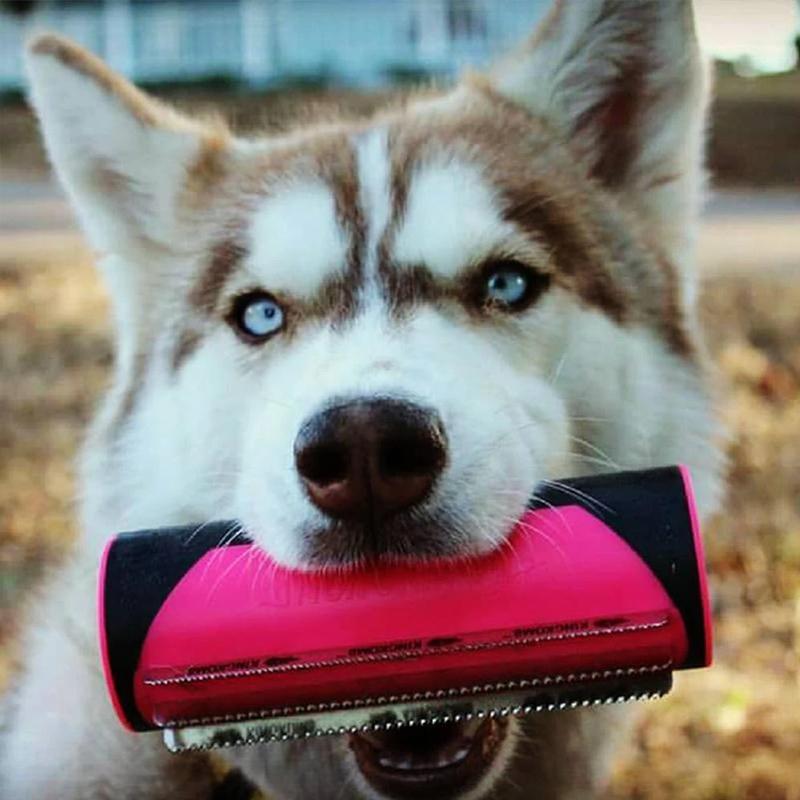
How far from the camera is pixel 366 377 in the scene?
2.09 m

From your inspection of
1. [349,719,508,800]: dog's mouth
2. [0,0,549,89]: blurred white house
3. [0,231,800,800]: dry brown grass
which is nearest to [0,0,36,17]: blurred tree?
[0,0,549,89]: blurred white house

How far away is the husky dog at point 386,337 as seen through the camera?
209 centimetres

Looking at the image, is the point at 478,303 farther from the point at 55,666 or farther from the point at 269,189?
the point at 55,666

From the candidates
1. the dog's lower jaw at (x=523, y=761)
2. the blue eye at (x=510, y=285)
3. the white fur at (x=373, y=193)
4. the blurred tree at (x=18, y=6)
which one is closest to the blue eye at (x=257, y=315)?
the white fur at (x=373, y=193)

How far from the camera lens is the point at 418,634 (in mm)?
1963

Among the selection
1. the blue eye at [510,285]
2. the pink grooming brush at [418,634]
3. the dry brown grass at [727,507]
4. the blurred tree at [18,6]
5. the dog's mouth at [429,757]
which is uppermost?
the blue eye at [510,285]

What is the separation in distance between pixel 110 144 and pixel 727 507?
3.37 m

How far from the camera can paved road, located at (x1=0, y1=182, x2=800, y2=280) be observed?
10.8m

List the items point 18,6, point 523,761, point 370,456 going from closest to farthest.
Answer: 1. point 370,456
2. point 523,761
3. point 18,6

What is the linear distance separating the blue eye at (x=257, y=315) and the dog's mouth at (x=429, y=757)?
0.86 metres

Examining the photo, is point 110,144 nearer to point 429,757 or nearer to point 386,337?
point 386,337

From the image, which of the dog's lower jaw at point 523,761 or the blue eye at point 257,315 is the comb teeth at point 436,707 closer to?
the dog's lower jaw at point 523,761

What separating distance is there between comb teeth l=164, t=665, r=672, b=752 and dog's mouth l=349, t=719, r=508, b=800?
0.24 m

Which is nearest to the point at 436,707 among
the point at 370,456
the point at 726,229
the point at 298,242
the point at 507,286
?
the point at 370,456
